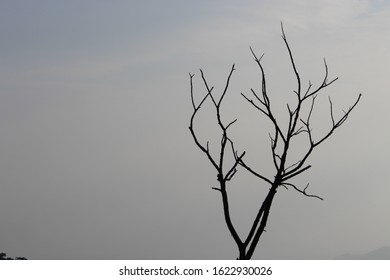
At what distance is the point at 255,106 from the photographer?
464 centimetres

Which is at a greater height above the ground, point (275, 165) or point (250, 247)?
point (275, 165)

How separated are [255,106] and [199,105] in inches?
18.6

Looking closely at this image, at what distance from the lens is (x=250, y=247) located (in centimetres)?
404
